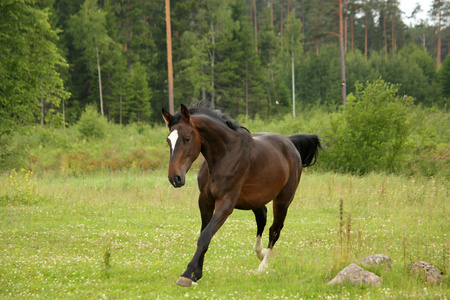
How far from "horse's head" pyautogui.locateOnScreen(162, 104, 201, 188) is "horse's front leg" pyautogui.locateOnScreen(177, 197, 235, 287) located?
75 cm

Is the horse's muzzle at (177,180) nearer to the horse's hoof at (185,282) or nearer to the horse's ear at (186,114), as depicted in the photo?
the horse's ear at (186,114)

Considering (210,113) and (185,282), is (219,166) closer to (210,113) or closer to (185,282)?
(210,113)

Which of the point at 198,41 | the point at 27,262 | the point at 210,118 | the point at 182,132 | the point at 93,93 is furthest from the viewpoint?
the point at 93,93

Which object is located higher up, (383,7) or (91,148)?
(383,7)

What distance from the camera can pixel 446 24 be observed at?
7044cm

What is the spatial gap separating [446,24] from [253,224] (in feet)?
238

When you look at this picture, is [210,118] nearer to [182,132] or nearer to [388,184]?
[182,132]

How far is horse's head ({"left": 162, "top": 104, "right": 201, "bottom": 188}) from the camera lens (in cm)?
546

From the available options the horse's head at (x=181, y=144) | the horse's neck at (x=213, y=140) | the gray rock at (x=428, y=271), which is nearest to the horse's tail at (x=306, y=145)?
the horse's neck at (x=213, y=140)

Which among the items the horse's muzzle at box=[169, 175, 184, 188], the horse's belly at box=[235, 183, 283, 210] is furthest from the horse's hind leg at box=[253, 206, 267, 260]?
the horse's muzzle at box=[169, 175, 184, 188]

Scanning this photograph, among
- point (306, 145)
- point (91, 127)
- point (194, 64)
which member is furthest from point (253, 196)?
point (194, 64)

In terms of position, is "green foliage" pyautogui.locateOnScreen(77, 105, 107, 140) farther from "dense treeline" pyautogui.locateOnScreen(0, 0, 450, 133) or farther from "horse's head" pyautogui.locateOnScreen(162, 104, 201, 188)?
"horse's head" pyautogui.locateOnScreen(162, 104, 201, 188)

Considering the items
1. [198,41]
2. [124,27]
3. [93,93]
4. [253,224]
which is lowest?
[253,224]

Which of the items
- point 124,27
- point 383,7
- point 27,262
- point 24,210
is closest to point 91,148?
point 24,210
